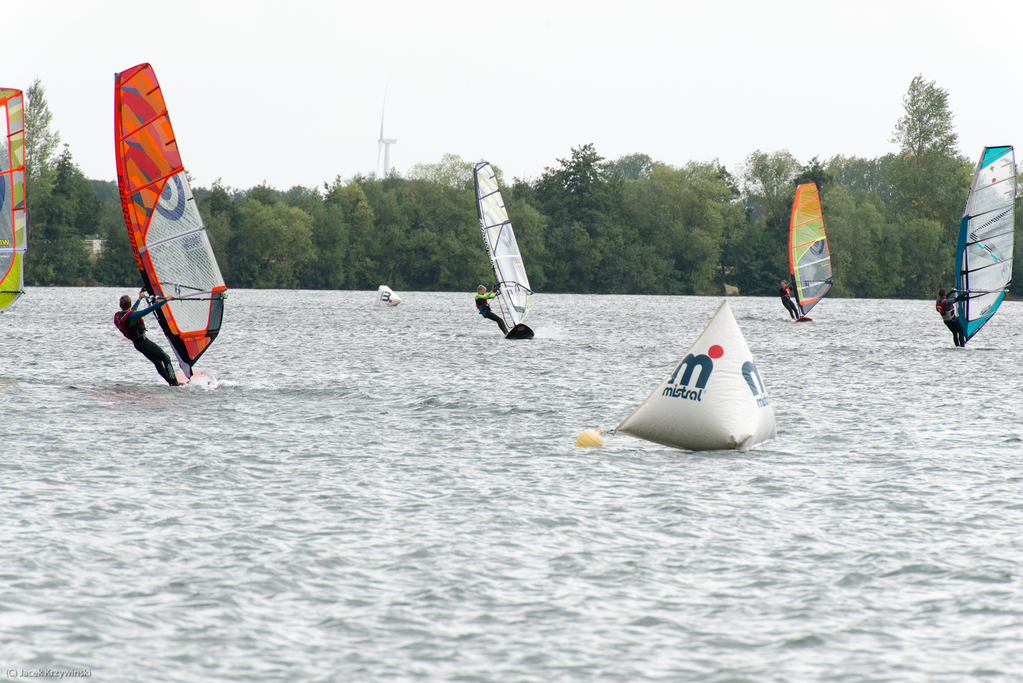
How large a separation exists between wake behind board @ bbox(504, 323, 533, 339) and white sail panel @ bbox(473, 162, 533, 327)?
116 centimetres

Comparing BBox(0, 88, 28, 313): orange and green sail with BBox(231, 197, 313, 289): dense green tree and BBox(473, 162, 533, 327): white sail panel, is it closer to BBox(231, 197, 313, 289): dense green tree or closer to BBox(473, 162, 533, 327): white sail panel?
BBox(473, 162, 533, 327): white sail panel

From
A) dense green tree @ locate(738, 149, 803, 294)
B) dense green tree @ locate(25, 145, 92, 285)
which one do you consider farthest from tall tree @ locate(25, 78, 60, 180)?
dense green tree @ locate(738, 149, 803, 294)

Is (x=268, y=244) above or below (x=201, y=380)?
above

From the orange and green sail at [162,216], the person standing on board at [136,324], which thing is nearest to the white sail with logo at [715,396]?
the orange and green sail at [162,216]

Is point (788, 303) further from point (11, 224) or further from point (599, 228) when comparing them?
point (599, 228)

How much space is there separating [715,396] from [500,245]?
20.9 metres

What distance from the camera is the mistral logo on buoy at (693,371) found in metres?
11.5

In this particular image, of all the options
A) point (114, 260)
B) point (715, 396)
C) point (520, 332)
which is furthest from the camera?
point (114, 260)

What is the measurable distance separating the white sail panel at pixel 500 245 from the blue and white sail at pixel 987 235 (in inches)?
489

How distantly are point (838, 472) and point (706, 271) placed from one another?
94644 millimetres

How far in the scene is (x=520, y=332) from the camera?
31.3 metres

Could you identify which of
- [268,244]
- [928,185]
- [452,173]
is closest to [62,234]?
[268,244]

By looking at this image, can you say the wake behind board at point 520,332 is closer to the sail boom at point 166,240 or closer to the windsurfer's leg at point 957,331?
the windsurfer's leg at point 957,331

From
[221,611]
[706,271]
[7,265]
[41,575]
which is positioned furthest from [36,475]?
[706,271]
